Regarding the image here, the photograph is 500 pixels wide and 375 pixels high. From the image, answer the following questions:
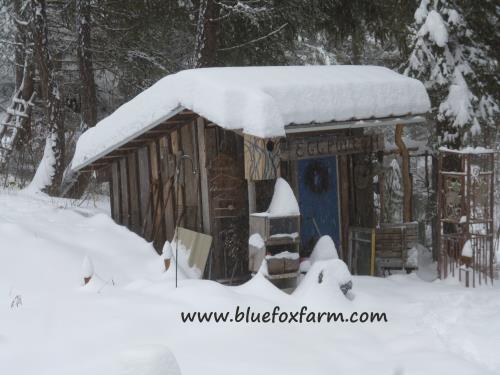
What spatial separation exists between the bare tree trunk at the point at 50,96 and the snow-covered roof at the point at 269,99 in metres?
4.07

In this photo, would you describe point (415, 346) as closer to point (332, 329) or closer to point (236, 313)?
point (332, 329)

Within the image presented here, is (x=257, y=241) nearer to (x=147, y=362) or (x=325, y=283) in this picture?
(x=325, y=283)

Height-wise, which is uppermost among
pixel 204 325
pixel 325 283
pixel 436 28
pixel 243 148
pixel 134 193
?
pixel 436 28

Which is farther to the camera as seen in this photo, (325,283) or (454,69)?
(454,69)

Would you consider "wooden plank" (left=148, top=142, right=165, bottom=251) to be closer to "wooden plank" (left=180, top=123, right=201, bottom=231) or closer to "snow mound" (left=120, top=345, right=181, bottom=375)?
"wooden plank" (left=180, top=123, right=201, bottom=231)

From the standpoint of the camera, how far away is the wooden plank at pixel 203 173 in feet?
30.4

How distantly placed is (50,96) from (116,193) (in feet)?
12.9

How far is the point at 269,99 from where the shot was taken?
7.40 meters

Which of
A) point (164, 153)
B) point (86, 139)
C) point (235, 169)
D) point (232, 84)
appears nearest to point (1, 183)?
point (86, 139)

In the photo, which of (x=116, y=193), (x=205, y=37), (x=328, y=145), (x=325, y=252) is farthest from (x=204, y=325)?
(x=205, y=37)

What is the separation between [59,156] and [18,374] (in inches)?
376

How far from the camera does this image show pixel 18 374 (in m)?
5.15

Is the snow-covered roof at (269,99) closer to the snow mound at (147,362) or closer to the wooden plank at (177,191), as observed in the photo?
the wooden plank at (177,191)

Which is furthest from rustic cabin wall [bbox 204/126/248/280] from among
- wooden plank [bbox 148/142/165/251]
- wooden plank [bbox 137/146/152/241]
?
wooden plank [bbox 137/146/152/241]
